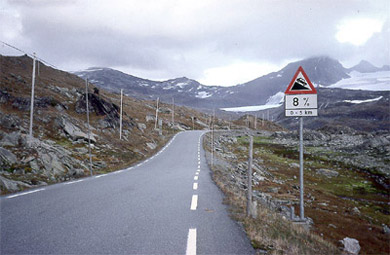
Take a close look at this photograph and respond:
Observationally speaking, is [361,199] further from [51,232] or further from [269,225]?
[51,232]

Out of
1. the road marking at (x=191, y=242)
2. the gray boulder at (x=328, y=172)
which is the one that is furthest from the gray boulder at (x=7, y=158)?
the gray boulder at (x=328, y=172)

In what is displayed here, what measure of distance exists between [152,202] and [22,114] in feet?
99.2

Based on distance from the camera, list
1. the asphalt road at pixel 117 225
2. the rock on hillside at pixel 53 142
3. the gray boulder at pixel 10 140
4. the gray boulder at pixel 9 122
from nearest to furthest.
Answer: the asphalt road at pixel 117 225 < the rock on hillside at pixel 53 142 < the gray boulder at pixel 10 140 < the gray boulder at pixel 9 122

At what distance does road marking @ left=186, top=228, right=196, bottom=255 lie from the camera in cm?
448

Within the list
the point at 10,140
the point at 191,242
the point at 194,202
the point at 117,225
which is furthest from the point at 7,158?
the point at 191,242

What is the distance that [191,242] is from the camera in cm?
489

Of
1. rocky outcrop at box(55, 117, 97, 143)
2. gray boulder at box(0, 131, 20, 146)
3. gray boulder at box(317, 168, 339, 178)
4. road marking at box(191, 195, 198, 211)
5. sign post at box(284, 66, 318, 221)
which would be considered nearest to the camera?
sign post at box(284, 66, 318, 221)

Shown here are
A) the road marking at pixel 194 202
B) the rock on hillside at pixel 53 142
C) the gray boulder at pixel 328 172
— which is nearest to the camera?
the road marking at pixel 194 202

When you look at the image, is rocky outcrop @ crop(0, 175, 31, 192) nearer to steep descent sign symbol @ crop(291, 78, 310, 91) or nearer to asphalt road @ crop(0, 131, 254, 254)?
asphalt road @ crop(0, 131, 254, 254)

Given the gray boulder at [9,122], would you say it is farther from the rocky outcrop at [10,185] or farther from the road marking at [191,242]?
the road marking at [191,242]

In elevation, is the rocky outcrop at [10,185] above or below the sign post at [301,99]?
below

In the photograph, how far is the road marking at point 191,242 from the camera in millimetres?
4484

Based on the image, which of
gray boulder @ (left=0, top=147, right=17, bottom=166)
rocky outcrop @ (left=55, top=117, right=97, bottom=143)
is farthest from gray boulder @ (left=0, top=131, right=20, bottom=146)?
rocky outcrop @ (left=55, top=117, right=97, bottom=143)

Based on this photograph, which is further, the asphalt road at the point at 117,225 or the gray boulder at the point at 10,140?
the gray boulder at the point at 10,140
